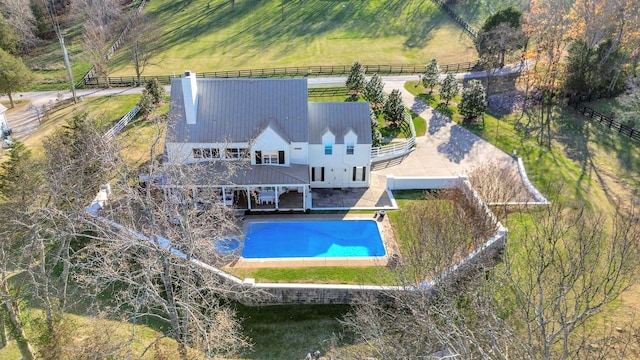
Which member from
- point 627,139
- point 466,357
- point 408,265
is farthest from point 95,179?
point 627,139

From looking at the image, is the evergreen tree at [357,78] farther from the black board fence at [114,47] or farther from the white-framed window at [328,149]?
the black board fence at [114,47]

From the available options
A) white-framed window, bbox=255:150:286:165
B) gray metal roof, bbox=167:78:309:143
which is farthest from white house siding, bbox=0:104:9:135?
white-framed window, bbox=255:150:286:165

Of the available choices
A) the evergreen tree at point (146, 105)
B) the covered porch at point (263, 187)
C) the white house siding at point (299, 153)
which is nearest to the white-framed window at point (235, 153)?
the covered porch at point (263, 187)

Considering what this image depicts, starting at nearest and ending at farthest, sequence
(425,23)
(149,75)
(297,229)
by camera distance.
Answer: (297,229) < (149,75) < (425,23)

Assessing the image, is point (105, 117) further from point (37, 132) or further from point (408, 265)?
point (408, 265)

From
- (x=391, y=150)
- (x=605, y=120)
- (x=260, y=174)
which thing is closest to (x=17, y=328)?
(x=260, y=174)
